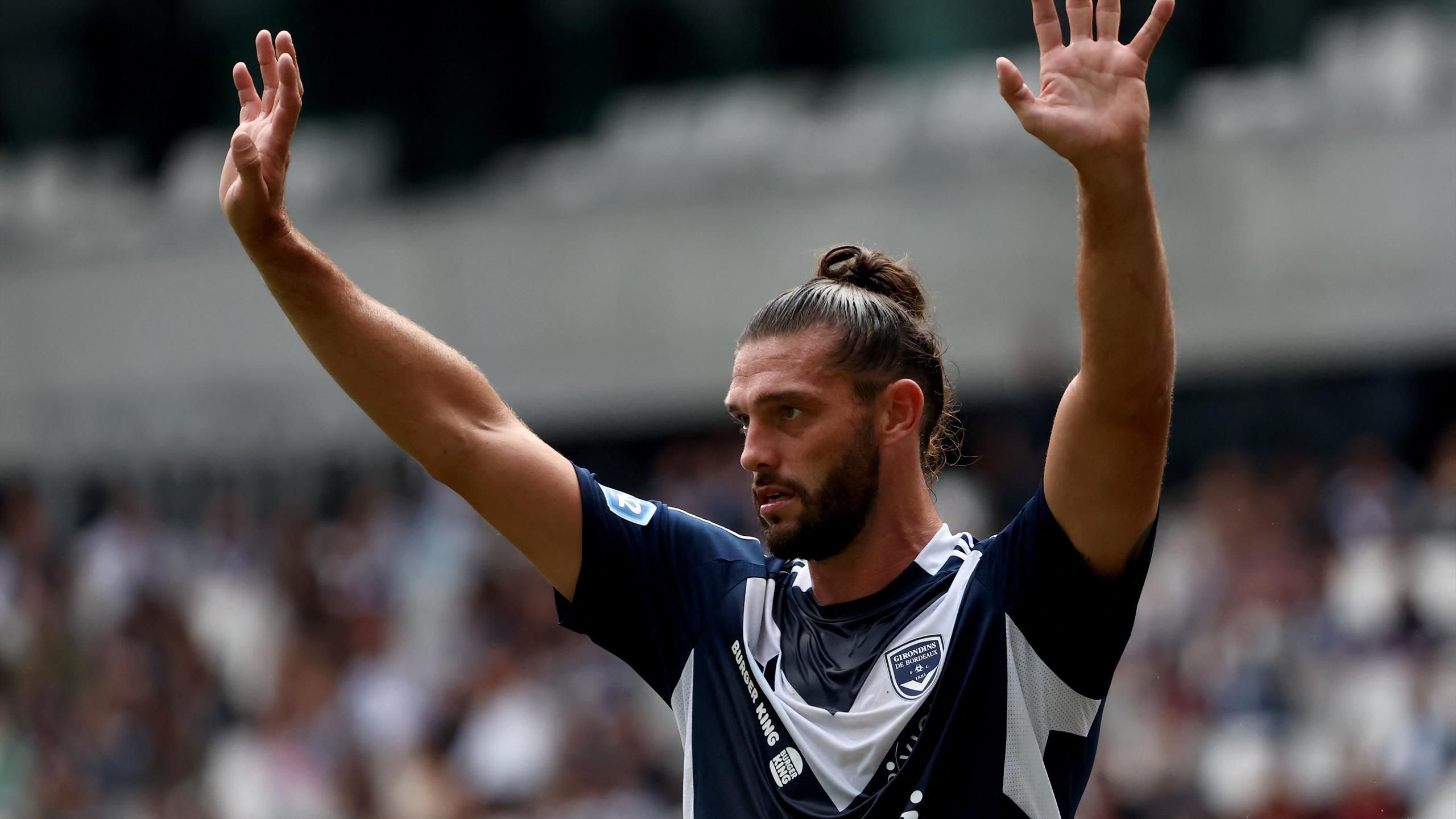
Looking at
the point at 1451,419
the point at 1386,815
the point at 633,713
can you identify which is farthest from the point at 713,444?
the point at 1386,815

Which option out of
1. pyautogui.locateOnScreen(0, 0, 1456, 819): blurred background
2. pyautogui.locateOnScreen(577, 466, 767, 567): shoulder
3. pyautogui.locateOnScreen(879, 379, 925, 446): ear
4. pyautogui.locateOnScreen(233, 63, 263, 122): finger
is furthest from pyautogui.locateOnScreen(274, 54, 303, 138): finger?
pyautogui.locateOnScreen(0, 0, 1456, 819): blurred background

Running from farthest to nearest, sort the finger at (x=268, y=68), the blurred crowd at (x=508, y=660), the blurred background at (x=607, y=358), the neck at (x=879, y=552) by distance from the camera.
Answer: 1. the blurred background at (x=607, y=358)
2. the blurred crowd at (x=508, y=660)
3. the finger at (x=268, y=68)
4. the neck at (x=879, y=552)

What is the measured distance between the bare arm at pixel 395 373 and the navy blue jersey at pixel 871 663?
0.12 metres

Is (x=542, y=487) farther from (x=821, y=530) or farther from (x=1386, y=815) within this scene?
(x=1386, y=815)

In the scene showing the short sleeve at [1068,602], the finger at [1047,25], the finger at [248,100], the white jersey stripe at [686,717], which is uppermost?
the finger at [1047,25]

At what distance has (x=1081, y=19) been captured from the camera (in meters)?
3.37

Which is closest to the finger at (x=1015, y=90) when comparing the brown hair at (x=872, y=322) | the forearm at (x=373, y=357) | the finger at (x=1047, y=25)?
the finger at (x=1047, y=25)

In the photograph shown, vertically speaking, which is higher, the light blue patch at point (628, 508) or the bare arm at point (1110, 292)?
the bare arm at point (1110, 292)

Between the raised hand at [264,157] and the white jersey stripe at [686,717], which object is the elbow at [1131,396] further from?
the raised hand at [264,157]

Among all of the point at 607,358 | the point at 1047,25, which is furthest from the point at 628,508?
the point at 607,358

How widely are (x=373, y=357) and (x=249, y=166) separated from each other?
482 mm

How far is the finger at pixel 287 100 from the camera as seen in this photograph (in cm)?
383

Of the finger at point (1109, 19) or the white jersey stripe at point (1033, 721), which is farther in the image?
the white jersey stripe at point (1033, 721)

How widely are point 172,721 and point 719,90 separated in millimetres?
8421
